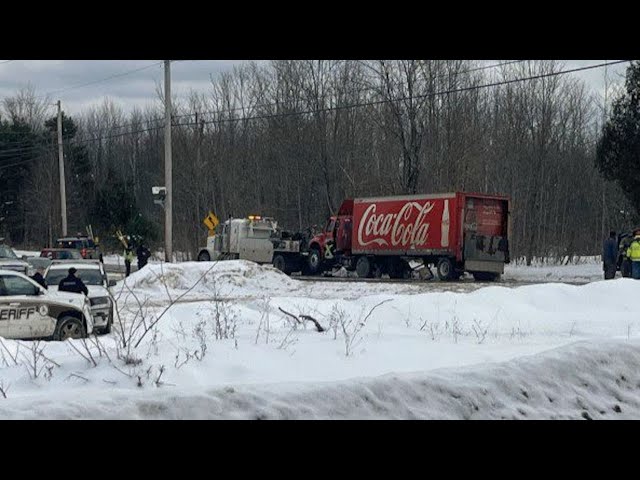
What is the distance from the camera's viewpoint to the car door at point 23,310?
651 inches

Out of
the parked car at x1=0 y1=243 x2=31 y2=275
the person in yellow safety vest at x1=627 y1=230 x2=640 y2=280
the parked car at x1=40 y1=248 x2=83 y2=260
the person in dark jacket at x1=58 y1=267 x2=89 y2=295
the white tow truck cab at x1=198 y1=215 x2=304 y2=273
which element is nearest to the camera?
the person in dark jacket at x1=58 y1=267 x2=89 y2=295

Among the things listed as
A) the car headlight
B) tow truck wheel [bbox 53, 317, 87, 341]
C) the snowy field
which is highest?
the snowy field

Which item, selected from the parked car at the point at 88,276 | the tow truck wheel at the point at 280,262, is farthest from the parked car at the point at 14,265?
the tow truck wheel at the point at 280,262

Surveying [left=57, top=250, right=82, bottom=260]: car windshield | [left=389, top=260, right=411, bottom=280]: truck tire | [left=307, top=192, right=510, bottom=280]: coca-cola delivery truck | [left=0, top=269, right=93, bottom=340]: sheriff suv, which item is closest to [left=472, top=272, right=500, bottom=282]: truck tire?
[left=307, top=192, right=510, bottom=280]: coca-cola delivery truck

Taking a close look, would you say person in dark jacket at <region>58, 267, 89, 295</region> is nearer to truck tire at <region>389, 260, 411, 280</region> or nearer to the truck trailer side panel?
the truck trailer side panel

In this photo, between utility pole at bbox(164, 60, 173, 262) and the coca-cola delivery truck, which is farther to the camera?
utility pole at bbox(164, 60, 173, 262)

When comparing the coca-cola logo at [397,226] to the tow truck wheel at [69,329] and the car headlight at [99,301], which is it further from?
the tow truck wheel at [69,329]

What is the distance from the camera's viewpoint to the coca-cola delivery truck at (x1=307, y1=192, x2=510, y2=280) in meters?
36.0

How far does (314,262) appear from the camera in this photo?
43.7 meters

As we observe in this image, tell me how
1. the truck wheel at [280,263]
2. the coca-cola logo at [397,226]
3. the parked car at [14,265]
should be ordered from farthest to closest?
the truck wheel at [280,263]
the coca-cola logo at [397,226]
the parked car at [14,265]

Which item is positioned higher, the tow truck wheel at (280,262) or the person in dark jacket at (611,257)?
the person in dark jacket at (611,257)

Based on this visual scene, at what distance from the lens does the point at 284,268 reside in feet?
144

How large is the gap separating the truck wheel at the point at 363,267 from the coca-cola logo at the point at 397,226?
70cm
